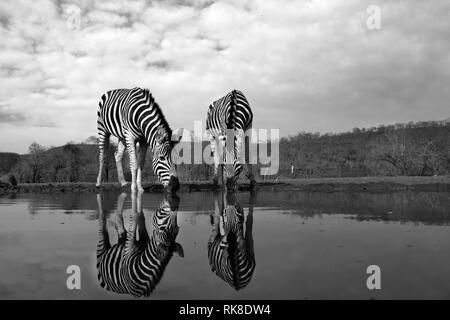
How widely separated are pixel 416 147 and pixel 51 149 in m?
25.3

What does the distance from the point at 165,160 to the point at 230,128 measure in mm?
2355

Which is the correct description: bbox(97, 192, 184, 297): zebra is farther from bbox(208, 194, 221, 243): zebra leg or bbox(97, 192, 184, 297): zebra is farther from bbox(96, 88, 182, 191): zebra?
bbox(96, 88, 182, 191): zebra

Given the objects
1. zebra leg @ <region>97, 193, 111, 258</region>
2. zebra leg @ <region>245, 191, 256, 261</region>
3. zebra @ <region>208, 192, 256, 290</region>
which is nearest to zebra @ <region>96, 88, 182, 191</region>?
zebra leg @ <region>97, 193, 111, 258</region>

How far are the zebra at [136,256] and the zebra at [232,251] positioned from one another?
41 centimetres

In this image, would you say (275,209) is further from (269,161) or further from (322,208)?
(269,161)

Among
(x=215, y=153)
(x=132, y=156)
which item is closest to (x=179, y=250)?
(x=132, y=156)

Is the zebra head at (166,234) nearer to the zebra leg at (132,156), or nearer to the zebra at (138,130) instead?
the zebra at (138,130)

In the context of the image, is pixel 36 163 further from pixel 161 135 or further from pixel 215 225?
pixel 215 225

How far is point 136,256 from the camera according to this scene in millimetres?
3314

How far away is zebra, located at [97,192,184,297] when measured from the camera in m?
2.60

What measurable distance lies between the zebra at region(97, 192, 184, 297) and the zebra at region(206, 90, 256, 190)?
498cm

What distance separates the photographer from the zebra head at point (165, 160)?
9.30m

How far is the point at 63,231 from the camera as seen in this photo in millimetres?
4711

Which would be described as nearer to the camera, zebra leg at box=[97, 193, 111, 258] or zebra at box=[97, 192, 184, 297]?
zebra at box=[97, 192, 184, 297]
